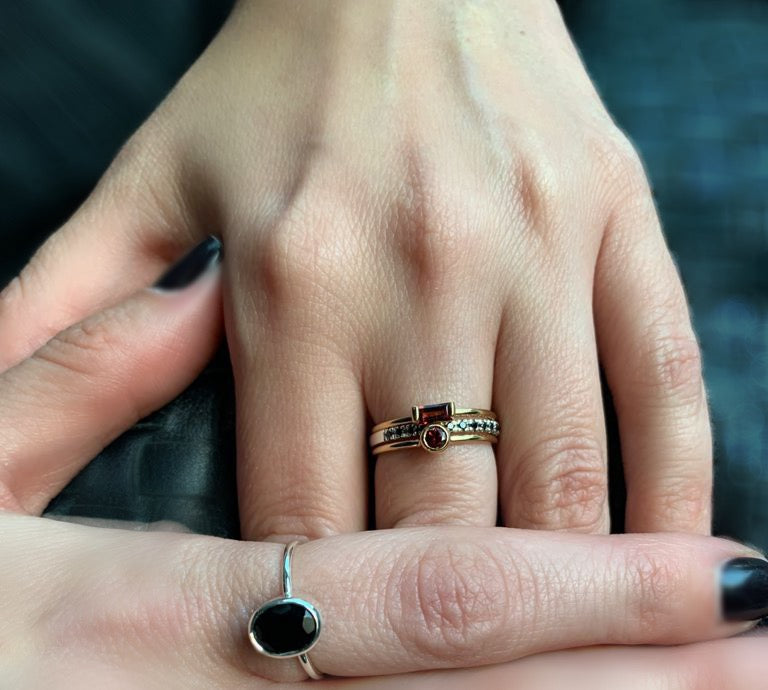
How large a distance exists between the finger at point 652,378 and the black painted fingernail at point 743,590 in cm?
13

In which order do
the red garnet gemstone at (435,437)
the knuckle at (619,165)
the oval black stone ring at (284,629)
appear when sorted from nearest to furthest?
the oval black stone ring at (284,629) → the red garnet gemstone at (435,437) → the knuckle at (619,165)

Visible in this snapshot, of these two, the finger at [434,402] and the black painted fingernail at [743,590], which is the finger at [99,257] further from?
the black painted fingernail at [743,590]

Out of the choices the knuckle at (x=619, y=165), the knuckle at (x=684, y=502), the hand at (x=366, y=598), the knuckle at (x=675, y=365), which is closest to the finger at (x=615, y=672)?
the hand at (x=366, y=598)

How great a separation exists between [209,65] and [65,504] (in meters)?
0.58

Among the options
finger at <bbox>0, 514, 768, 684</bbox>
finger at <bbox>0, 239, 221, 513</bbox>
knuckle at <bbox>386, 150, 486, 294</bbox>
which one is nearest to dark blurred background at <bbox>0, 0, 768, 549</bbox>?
finger at <bbox>0, 239, 221, 513</bbox>

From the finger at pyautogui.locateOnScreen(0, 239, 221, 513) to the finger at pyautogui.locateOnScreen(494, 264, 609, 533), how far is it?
352 mm

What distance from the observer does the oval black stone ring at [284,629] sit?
0.69 m

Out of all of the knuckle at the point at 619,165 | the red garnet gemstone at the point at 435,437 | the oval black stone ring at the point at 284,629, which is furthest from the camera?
the knuckle at the point at 619,165

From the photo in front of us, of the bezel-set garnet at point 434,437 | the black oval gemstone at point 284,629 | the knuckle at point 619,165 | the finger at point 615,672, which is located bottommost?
the finger at point 615,672

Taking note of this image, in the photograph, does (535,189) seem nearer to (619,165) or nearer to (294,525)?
(619,165)

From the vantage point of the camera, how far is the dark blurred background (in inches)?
34.9

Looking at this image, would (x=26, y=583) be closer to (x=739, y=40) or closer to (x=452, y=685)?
(x=452, y=685)

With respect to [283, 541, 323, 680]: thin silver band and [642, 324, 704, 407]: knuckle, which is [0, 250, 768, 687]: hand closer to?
[283, 541, 323, 680]: thin silver band

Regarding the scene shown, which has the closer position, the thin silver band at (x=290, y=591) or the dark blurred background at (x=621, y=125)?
the thin silver band at (x=290, y=591)
